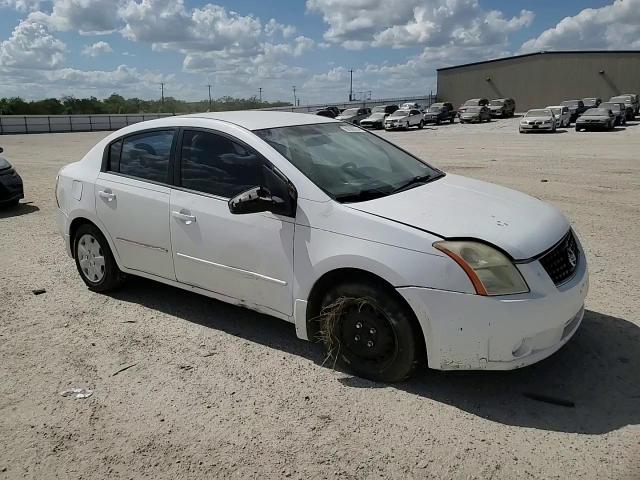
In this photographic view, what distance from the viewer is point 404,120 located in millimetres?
41625

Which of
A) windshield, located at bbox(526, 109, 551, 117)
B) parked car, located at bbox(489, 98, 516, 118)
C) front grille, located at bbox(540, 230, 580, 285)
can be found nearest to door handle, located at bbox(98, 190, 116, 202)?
front grille, located at bbox(540, 230, 580, 285)

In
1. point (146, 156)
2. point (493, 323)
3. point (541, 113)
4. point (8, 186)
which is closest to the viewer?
point (493, 323)

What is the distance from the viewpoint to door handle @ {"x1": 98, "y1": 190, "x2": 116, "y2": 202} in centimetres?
464

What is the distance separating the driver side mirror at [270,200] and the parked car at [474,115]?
44768mm

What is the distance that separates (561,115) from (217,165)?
117 feet

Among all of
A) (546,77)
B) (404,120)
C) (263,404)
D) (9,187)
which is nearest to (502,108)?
(404,120)

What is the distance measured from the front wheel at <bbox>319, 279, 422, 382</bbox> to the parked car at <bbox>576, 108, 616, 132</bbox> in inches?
1290

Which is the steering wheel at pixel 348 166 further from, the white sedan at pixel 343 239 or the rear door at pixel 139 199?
the rear door at pixel 139 199

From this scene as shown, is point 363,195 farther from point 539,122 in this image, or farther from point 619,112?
point 619,112

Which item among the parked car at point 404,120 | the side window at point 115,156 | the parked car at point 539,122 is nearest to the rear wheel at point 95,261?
the side window at point 115,156

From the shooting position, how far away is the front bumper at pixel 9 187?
9.20m

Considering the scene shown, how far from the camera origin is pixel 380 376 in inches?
135

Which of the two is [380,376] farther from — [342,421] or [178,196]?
[178,196]

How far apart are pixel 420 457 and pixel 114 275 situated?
10.7 ft
